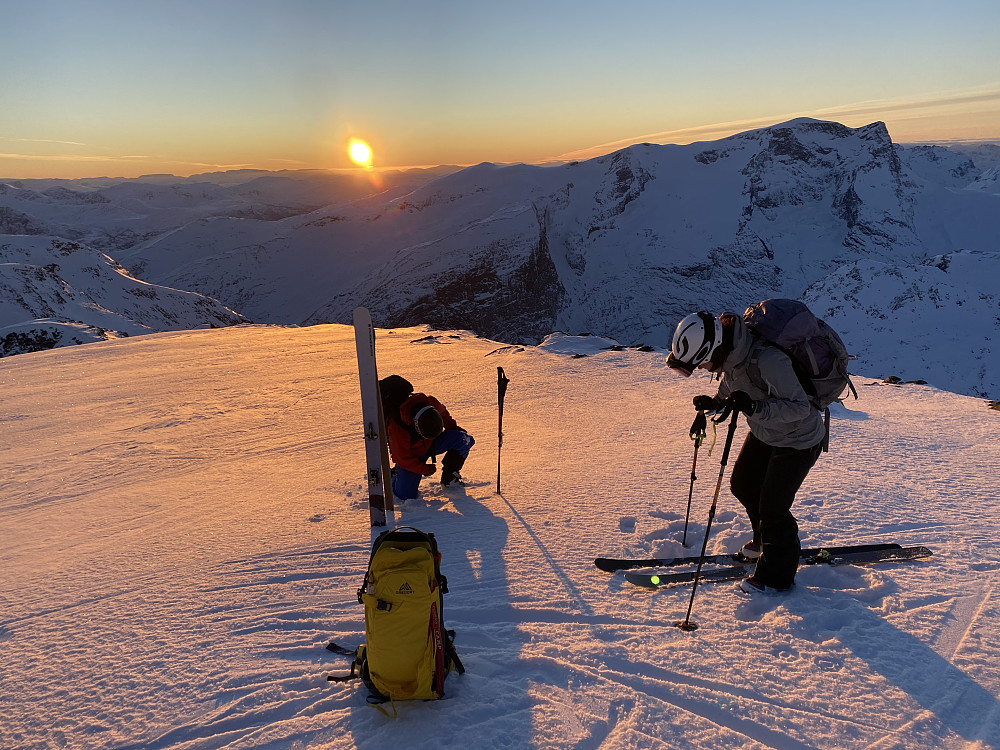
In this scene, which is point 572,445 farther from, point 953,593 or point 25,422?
point 25,422

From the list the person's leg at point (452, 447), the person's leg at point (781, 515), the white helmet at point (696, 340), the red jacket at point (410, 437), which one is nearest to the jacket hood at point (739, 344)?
the white helmet at point (696, 340)

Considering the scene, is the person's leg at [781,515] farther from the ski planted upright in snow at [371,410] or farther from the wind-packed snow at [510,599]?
the ski planted upright in snow at [371,410]

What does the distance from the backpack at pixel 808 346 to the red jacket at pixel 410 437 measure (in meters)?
3.33

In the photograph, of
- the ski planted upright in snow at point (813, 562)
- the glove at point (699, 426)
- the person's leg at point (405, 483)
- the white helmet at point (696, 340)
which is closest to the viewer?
the white helmet at point (696, 340)

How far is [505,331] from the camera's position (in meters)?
87.8

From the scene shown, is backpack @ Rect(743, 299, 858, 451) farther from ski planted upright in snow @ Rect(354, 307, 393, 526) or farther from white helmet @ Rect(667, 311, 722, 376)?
ski planted upright in snow @ Rect(354, 307, 393, 526)

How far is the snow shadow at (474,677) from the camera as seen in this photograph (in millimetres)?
2873

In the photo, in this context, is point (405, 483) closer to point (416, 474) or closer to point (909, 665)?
point (416, 474)

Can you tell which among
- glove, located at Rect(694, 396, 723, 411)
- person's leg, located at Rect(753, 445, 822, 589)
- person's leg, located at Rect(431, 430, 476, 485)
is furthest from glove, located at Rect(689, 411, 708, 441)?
person's leg, located at Rect(431, 430, 476, 485)

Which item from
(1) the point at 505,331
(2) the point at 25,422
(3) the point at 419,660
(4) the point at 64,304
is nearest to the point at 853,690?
(3) the point at 419,660

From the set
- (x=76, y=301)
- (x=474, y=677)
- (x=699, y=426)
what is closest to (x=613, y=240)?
(x=76, y=301)

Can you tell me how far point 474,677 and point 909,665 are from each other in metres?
2.78

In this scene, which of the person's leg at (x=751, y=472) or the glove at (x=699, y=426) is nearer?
the glove at (x=699, y=426)

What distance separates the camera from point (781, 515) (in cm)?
402
